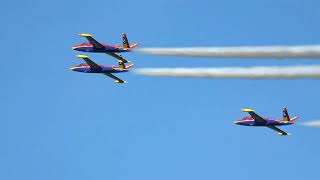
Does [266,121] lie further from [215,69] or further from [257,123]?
[215,69]

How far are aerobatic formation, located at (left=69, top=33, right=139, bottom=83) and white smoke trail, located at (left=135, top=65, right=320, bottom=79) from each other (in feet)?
74.1

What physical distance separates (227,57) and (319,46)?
23.9 feet

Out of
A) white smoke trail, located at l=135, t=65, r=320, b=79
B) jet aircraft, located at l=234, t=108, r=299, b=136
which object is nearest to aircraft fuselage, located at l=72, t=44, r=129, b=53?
jet aircraft, located at l=234, t=108, r=299, b=136

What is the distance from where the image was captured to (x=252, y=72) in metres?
43.3

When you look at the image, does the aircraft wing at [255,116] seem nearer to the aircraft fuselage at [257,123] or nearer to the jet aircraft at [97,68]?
the aircraft fuselage at [257,123]

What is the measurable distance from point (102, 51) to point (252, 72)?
3683cm

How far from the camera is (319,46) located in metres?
36.2

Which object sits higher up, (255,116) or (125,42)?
(125,42)

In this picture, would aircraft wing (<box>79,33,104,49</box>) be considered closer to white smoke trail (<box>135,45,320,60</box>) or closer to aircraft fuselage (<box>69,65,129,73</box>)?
aircraft fuselage (<box>69,65,129,73</box>)

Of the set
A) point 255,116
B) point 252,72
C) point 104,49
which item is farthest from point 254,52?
point 255,116

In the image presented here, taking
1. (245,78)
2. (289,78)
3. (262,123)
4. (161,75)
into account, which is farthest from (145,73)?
(262,123)

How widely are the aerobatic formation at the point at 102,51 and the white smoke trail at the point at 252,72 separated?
22.6 m

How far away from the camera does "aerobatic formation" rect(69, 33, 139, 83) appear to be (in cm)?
7794

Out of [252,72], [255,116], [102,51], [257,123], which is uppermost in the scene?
[102,51]
